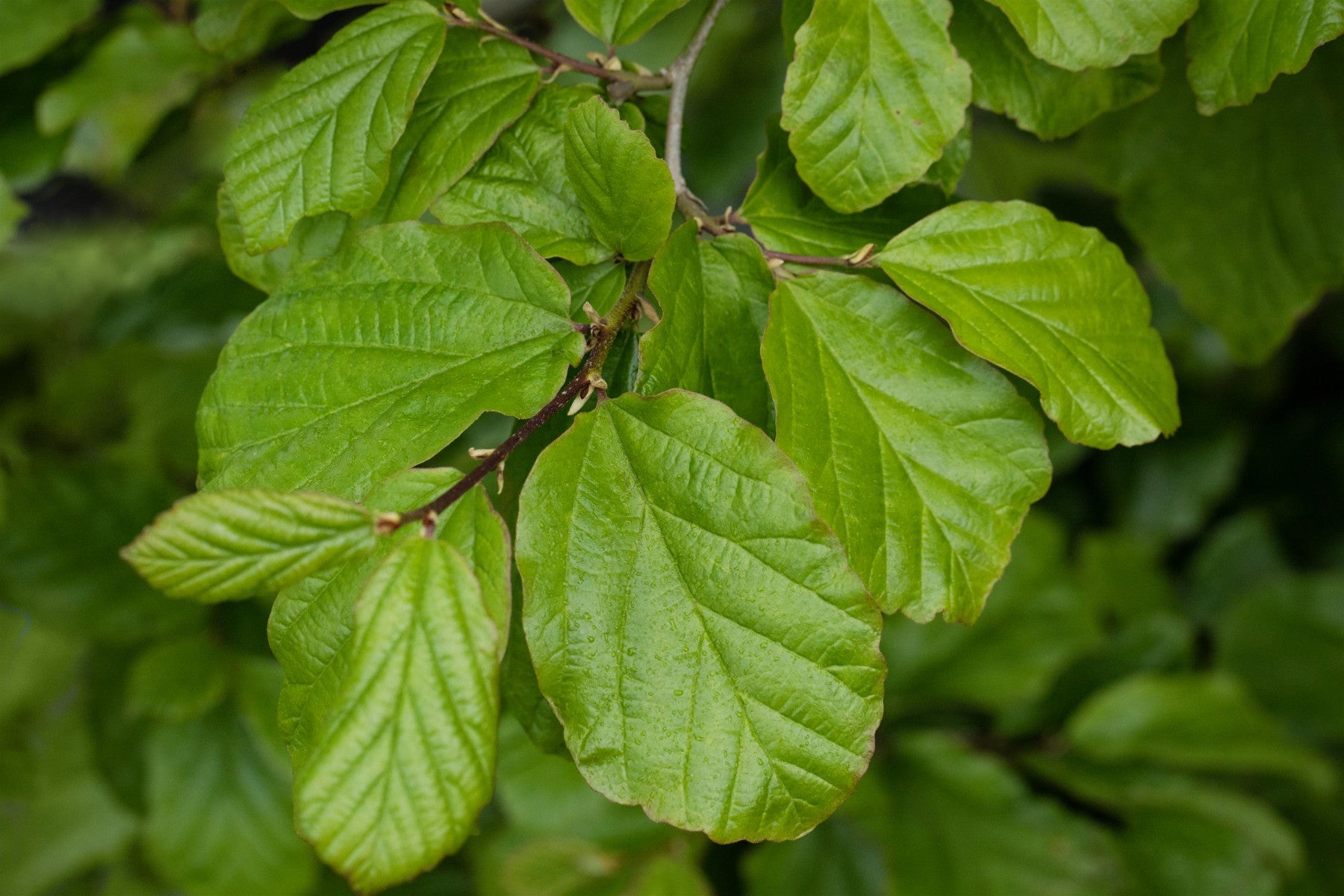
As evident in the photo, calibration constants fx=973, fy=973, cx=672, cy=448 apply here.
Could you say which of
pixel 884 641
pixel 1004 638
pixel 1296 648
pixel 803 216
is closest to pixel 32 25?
pixel 803 216

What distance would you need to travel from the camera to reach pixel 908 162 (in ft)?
1.75

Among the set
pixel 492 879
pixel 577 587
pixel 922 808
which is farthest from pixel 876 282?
pixel 492 879

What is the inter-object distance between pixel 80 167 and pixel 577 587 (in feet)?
4.85

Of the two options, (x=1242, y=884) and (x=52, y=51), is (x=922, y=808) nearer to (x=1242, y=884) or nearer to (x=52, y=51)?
(x=1242, y=884)

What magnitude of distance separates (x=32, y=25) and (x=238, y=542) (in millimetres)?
718

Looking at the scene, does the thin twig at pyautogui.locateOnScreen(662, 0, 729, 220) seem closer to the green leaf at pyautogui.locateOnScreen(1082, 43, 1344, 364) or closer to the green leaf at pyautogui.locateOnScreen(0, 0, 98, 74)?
the green leaf at pyautogui.locateOnScreen(1082, 43, 1344, 364)

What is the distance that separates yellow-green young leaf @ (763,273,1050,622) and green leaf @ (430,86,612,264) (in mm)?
121

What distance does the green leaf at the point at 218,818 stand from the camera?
1.09 m

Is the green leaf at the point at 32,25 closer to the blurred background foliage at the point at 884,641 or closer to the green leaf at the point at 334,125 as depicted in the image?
the blurred background foliage at the point at 884,641

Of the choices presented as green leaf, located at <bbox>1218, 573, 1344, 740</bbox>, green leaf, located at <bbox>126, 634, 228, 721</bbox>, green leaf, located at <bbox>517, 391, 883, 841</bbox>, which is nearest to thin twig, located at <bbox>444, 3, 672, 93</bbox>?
green leaf, located at <bbox>517, 391, 883, 841</bbox>

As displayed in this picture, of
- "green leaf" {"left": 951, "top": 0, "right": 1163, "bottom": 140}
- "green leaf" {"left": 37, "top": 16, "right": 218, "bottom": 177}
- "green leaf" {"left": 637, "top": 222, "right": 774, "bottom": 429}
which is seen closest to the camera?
"green leaf" {"left": 637, "top": 222, "right": 774, "bottom": 429}

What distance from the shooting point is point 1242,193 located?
80cm

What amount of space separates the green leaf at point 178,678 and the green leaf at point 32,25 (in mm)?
591

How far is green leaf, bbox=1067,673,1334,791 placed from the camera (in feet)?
3.73
